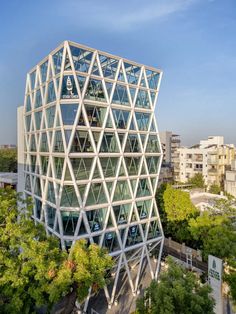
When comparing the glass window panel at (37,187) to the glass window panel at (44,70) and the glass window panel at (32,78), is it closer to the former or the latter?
the glass window panel at (44,70)

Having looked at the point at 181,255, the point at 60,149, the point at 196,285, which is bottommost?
the point at 181,255

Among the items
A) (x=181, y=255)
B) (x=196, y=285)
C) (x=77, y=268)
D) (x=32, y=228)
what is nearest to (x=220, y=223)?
(x=181, y=255)

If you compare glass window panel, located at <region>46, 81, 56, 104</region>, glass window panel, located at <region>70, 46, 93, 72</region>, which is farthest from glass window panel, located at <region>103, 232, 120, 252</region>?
glass window panel, located at <region>70, 46, 93, 72</region>

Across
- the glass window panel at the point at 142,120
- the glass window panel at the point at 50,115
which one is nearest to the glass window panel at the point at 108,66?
the glass window panel at the point at 142,120

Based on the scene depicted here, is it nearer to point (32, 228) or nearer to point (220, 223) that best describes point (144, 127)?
point (220, 223)

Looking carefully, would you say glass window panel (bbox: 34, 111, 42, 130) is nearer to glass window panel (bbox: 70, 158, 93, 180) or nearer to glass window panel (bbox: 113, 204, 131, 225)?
glass window panel (bbox: 70, 158, 93, 180)
